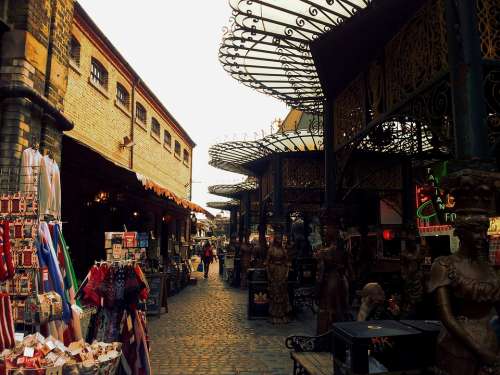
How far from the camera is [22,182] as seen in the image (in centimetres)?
514

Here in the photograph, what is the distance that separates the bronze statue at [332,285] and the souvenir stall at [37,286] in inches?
148

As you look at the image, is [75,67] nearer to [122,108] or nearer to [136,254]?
[122,108]

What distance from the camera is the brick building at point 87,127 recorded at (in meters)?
5.80

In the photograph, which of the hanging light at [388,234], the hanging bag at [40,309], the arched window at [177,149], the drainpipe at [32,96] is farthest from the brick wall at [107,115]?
the hanging light at [388,234]

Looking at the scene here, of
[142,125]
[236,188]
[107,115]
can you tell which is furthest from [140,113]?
[236,188]

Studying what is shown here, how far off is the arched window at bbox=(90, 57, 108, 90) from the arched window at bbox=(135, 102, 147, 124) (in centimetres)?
311

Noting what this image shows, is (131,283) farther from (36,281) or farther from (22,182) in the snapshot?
(22,182)

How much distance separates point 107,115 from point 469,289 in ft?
43.1

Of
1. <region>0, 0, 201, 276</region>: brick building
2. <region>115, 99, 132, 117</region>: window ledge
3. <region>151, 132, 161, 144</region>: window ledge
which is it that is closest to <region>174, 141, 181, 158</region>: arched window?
<region>0, 0, 201, 276</region>: brick building

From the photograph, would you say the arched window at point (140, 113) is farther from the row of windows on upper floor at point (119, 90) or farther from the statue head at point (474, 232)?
the statue head at point (474, 232)

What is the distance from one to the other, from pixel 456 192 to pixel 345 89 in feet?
15.4

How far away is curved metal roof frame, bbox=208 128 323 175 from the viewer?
39.9ft

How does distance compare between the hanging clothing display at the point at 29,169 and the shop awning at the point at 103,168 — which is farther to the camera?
the shop awning at the point at 103,168

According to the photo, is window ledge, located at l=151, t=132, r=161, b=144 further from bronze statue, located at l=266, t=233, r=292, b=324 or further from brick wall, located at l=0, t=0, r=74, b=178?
brick wall, located at l=0, t=0, r=74, b=178
